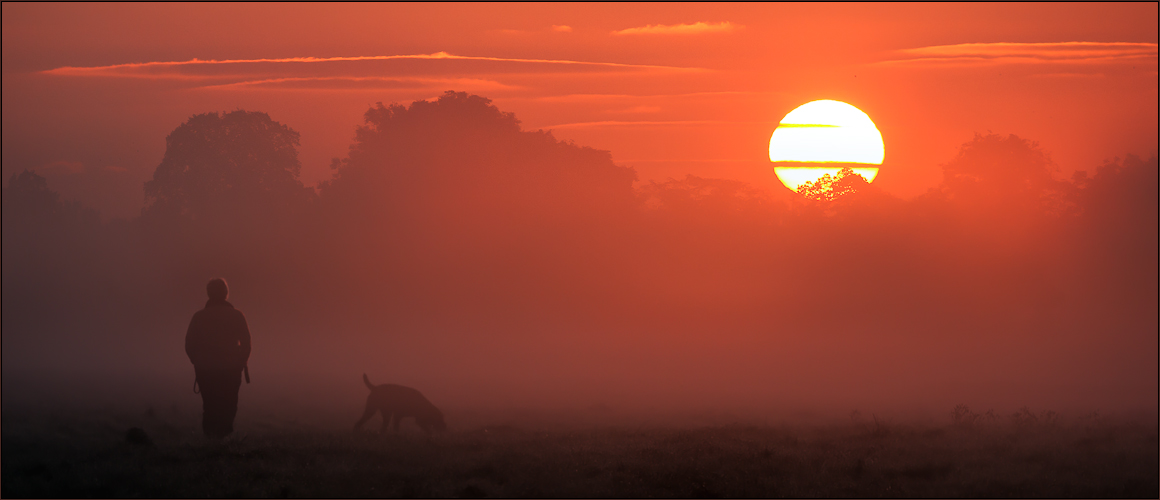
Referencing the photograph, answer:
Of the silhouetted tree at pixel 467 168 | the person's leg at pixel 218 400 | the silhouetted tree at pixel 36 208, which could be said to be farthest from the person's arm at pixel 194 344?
the silhouetted tree at pixel 36 208

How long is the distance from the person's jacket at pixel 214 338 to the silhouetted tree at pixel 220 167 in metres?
32.6

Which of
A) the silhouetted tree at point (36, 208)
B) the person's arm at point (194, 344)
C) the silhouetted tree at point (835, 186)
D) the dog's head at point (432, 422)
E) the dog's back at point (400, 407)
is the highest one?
the silhouetted tree at point (36, 208)

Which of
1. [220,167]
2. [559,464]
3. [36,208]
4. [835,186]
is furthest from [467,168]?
[559,464]

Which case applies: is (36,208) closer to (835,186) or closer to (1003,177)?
(835,186)

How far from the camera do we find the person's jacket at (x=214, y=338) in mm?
15695

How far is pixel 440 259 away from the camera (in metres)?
45.6

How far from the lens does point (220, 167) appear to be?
48.4 metres

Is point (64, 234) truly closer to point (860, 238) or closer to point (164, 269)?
point (164, 269)

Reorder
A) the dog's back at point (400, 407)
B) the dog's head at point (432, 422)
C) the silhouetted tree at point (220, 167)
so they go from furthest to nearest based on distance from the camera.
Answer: the silhouetted tree at point (220, 167) < the dog's head at point (432, 422) < the dog's back at point (400, 407)

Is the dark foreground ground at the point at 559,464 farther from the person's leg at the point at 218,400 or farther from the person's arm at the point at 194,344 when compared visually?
the person's arm at the point at 194,344

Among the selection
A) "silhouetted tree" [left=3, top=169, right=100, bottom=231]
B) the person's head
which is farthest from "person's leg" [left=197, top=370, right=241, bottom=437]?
"silhouetted tree" [left=3, top=169, right=100, bottom=231]

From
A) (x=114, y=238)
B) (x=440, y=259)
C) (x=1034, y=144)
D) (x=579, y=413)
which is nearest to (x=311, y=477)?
(x=579, y=413)

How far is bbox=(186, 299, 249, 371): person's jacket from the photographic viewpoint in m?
15.7

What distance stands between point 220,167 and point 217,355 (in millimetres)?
35362
